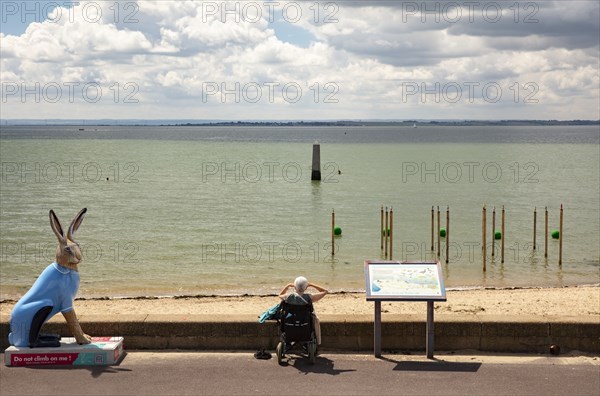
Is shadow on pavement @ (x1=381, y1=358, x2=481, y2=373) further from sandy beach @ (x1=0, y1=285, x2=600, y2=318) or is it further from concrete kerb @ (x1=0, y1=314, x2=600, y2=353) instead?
sandy beach @ (x1=0, y1=285, x2=600, y2=318)

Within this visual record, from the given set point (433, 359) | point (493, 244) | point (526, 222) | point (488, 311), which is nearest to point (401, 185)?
point (526, 222)

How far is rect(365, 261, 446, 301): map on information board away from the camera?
1218 centimetres

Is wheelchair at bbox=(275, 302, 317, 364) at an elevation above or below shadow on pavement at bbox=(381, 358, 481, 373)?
above

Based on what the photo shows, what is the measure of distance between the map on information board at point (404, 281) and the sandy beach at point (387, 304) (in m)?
5.77

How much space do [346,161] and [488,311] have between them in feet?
339

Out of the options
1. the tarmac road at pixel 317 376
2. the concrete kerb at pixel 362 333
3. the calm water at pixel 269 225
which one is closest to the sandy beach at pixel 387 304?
the calm water at pixel 269 225

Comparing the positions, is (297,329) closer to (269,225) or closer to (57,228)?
(57,228)

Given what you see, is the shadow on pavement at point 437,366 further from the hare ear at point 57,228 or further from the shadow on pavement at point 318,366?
the hare ear at point 57,228

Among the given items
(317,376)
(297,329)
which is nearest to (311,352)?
(297,329)

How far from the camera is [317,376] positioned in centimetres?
1146

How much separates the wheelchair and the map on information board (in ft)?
Answer: 3.16

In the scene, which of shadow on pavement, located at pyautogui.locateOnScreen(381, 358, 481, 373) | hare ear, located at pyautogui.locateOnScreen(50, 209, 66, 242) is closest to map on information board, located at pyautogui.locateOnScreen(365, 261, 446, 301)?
shadow on pavement, located at pyautogui.locateOnScreen(381, 358, 481, 373)

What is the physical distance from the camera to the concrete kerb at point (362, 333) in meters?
12.7

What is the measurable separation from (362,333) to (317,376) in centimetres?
158
